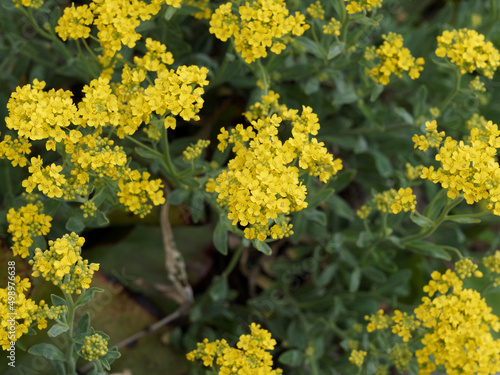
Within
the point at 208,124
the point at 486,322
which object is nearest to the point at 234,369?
the point at 486,322

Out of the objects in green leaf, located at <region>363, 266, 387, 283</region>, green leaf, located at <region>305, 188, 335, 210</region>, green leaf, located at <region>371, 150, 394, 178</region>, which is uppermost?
green leaf, located at <region>305, 188, 335, 210</region>

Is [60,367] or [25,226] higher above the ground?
[25,226]

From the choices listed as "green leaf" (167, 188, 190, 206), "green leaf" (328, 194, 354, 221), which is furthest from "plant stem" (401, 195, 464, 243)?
"green leaf" (167, 188, 190, 206)

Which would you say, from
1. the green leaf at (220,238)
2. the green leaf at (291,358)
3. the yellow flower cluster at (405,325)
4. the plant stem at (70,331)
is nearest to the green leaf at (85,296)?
the plant stem at (70,331)

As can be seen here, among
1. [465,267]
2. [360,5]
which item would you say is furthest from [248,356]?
[360,5]

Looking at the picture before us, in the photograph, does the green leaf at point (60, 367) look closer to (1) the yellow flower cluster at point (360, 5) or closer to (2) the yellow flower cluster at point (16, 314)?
(2) the yellow flower cluster at point (16, 314)

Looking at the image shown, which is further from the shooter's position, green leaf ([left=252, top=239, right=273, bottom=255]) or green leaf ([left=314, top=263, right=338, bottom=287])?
green leaf ([left=314, top=263, right=338, bottom=287])

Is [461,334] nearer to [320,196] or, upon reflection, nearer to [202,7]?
[320,196]

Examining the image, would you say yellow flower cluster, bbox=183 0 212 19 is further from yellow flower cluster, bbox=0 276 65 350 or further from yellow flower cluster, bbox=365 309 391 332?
yellow flower cluster, bbox=365 309 391 332

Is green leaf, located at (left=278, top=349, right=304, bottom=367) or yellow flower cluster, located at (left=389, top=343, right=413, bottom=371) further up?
yellow flower cluster, located at (left=389, top=343, right=413, bottom=371)
